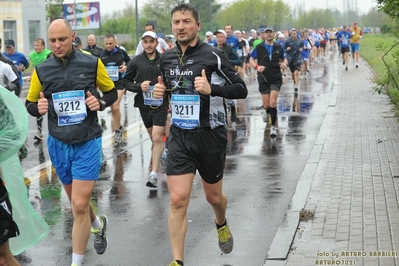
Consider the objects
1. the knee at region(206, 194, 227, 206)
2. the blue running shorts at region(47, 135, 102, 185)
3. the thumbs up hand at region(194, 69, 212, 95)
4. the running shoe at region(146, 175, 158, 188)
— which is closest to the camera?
the thumbs up hand at region(194, 69, 212, 95)

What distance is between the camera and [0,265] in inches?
180

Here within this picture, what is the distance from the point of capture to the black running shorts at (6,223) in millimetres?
4555

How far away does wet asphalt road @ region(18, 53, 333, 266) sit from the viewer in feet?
21.2

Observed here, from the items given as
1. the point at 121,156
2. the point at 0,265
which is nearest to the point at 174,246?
the point at 0,265

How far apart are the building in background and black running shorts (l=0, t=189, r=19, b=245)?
152 ft

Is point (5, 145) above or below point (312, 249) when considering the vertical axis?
above

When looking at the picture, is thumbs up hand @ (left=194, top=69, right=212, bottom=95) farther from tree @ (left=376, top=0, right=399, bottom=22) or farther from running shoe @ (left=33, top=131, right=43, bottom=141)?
running shoe @ (left=33, top=131, right=43, bottom=141)

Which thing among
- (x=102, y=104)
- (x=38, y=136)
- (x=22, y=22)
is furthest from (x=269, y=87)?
(x=22, y=22)

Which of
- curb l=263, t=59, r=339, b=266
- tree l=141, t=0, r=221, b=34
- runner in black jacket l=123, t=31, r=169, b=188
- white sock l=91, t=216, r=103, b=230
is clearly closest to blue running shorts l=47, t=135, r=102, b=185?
white sock l=91, t=216, r=103, b=230

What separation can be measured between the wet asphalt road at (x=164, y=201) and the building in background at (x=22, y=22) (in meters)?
38.3

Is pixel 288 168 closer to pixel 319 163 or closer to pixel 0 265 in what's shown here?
pixel 319 163

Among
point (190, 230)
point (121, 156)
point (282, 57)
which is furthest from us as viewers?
point (282, 57)

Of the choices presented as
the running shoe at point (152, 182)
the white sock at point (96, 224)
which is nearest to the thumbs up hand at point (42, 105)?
the white sock at point (96, 224)

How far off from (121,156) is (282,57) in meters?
4.21
